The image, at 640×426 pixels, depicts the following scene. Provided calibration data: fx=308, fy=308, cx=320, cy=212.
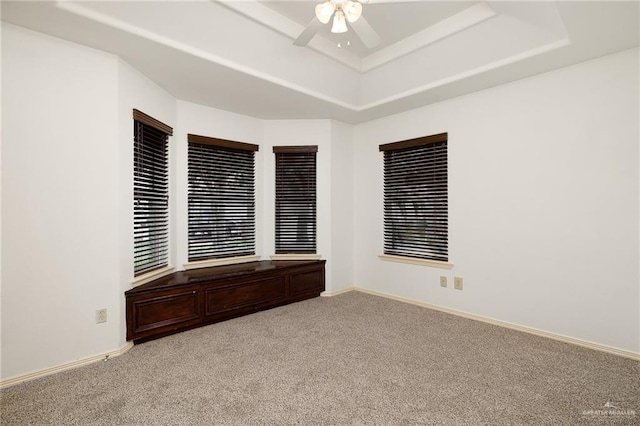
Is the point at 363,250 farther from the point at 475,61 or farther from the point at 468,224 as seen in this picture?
the point at 475,61

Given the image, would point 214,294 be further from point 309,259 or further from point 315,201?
point 315,201

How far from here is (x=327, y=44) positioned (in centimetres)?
333

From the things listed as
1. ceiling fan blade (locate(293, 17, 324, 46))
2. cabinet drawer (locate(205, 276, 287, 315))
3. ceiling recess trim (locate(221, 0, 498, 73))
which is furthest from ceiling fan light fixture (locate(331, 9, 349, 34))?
cabinet drawer (locate(205, 276, 287, 315))

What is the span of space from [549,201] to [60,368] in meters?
4.51

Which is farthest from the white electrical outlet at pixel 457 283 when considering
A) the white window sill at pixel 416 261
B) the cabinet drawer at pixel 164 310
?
the cabinet drawer at pixel 164 310

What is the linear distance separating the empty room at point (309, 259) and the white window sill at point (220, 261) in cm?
5

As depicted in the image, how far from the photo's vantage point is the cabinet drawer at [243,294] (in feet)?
11.1

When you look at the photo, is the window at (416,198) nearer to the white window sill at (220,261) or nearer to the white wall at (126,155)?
the white window sill at (220,261)

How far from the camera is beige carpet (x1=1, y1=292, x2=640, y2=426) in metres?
1.87

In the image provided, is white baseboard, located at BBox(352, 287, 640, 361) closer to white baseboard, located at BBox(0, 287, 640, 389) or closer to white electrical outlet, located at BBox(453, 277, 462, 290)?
white baseboard, located at BBox(0, 287, 640, 389)

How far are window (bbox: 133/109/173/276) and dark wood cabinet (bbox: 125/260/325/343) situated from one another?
303 millimetres

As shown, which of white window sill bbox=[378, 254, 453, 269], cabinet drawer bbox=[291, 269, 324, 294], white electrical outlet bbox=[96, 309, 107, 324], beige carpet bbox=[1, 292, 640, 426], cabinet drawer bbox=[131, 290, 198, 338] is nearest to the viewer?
beige carpet bbox=[1, 292, 640, 426]

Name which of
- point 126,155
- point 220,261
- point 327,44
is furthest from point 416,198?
point 126,155

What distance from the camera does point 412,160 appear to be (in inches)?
163
